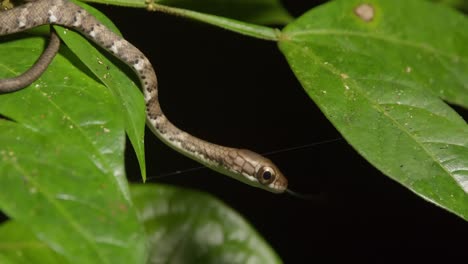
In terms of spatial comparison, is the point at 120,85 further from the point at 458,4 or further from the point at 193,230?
the point at 458,4

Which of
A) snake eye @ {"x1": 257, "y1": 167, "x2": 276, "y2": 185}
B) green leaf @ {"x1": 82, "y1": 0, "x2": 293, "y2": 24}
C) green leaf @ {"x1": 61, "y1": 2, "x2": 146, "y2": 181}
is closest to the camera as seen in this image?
green leaf @ {"x1": 61, "y1": 2, "x2": 146, "y2": 181}

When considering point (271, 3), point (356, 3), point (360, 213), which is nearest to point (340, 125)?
point (356, 3)

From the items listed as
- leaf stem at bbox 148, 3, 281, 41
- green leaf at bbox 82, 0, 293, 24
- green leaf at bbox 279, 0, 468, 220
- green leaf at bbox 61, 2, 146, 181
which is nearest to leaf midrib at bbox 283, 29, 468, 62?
green leaf at bbox 279, 0, 468, 220

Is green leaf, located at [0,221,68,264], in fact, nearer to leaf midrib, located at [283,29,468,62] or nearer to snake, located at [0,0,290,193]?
snake, located at [0,0,290,193]

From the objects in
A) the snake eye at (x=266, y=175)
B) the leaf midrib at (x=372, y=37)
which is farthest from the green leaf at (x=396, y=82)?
the snake eye at (x=266, y=175)

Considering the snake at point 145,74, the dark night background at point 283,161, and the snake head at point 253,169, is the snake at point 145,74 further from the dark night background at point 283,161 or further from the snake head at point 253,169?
the dark night background at point 283,161

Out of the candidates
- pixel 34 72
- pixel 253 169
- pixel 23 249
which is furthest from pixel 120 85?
pixel 253 169
